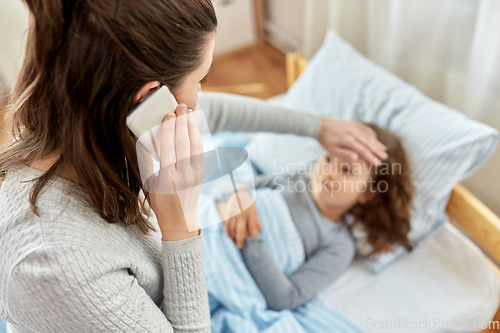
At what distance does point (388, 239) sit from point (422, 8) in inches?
29.9

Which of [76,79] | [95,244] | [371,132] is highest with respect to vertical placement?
[76,79]

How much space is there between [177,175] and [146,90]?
5.4 inches

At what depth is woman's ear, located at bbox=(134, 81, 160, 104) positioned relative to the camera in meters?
0.49

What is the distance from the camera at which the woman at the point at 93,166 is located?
1.47 feet

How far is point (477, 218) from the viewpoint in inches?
41.6

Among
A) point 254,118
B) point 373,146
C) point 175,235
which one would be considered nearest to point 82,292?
point 175,235

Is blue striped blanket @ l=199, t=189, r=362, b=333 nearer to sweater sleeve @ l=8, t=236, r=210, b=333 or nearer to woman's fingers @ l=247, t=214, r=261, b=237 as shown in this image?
woman's fingers @ l=247, t=214, r=261, b=237

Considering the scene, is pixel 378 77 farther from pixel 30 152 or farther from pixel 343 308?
pixel 30 152

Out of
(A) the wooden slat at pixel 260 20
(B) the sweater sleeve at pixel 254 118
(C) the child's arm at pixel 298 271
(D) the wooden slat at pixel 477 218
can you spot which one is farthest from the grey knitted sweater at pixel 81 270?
(A) the wooden slat at pixel 260 20

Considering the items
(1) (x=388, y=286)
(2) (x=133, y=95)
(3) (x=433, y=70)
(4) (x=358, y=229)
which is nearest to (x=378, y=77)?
(3) (x=433, y=70)

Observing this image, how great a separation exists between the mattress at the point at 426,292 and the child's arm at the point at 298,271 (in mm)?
66

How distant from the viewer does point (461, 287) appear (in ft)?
3.43

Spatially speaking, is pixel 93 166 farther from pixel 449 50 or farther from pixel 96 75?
pixel 449 50

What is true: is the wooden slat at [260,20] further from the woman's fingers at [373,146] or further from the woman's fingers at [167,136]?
the woman's fingers at [167,136]
